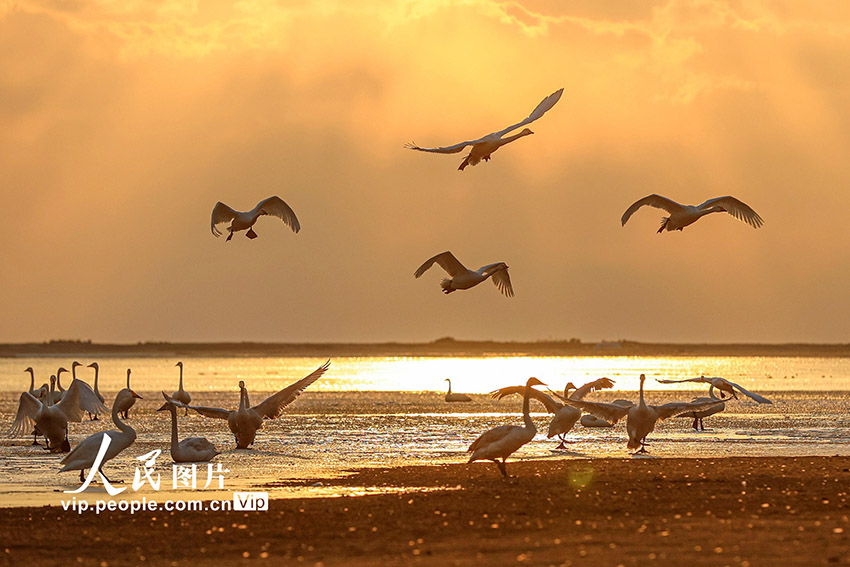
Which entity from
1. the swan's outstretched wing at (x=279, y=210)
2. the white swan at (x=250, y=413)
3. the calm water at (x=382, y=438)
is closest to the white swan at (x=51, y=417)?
the calm water at (x=382, y=438)

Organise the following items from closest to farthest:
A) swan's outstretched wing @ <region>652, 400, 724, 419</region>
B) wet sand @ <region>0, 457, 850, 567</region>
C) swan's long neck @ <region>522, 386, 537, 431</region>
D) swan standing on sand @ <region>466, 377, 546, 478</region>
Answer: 1. wet sand @ <region>0, 457, 850, 567</region>
2. swan standing on sand @ <region>466, 377, 546, 478</region>
3. swan's long neck @ <region>522, 386, 537, 431</region>
4. swan's outstretched wing @ <region>652, 400, 724, 419</region>

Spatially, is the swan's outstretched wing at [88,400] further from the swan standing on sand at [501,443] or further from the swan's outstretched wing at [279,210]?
the swan standing on sand at [501,443]

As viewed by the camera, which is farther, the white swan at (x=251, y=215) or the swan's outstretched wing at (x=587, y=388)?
the swan's outstretched wing at (x=587, y=388)

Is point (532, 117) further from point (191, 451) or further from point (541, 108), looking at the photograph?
point (191, 451)

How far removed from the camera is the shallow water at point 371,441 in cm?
2103

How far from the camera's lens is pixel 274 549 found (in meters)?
14.0

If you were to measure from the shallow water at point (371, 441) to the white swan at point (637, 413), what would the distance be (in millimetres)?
484

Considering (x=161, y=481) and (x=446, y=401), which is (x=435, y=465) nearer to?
(x=161, y=481)

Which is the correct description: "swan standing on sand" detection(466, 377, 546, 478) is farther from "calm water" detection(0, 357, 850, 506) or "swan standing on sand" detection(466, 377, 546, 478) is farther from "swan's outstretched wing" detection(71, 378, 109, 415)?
"swan's outstretched wing" detection(71, 378, 109, 415)

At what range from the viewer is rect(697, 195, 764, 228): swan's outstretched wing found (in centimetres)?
2531

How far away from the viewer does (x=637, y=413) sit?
81.8 ft

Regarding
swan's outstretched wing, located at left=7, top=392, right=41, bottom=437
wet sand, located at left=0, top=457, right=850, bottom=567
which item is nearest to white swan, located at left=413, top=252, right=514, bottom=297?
wet sand, located at left=0, top=457, right=850, bottom=567

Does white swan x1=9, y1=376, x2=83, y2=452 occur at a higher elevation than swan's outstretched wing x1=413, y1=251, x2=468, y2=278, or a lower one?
lower

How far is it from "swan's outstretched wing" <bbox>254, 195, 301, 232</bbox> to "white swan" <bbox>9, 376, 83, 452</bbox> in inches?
217
